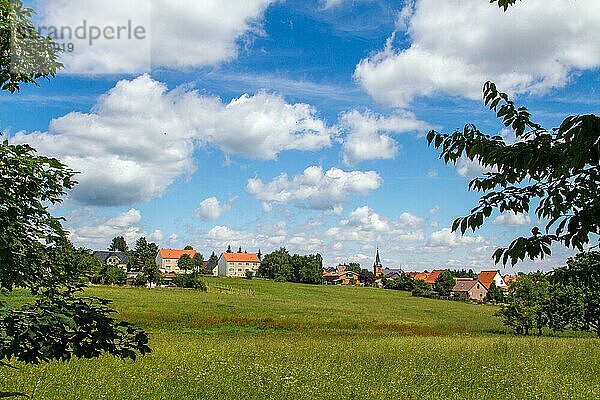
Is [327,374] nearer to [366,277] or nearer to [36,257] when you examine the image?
[36,257]

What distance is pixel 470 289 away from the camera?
130 metres

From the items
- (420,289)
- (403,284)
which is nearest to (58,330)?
(420,289)

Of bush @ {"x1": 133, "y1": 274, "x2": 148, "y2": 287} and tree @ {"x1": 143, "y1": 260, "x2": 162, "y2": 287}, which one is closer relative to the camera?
bush @ {"x1": 133, "y1": 274, "x2": 148, "y2": 287}

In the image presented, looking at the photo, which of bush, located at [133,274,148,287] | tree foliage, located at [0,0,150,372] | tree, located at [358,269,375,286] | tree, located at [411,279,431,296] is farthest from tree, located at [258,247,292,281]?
tree foliage, located at [0,0,150,372]

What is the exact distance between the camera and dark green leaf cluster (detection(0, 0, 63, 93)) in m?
6.87

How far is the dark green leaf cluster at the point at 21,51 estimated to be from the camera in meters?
6.87

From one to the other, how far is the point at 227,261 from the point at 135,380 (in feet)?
601

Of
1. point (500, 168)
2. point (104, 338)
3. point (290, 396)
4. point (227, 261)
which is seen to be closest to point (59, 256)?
point (104, 338)

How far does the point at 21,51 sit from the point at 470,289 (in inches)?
5238

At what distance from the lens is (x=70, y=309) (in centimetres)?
673

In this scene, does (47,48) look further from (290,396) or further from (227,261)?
(227,261)

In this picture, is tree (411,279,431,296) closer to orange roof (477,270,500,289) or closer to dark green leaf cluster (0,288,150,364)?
orange roof (477,270,500,289)

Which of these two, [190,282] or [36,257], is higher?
[36,257]

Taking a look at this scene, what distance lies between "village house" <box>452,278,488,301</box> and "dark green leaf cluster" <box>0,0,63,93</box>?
426ft
